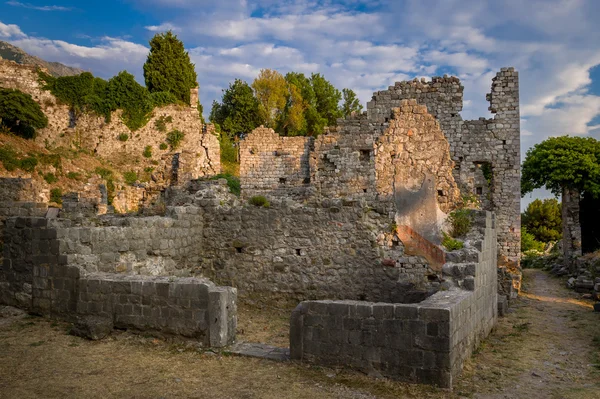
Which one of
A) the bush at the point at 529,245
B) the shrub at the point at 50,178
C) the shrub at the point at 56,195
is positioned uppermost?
the shrub at the point at 50,178

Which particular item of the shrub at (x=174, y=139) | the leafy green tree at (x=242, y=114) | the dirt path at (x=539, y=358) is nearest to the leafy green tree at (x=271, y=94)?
the leafy green tree at (x=242, y=114)

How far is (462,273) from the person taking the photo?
23.9ft

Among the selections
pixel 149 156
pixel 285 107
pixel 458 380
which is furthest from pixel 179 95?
pixel 458 380

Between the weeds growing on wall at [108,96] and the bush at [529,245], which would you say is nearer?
the weeds growing on wall at [108,96]

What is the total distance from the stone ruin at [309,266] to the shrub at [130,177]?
1817cm

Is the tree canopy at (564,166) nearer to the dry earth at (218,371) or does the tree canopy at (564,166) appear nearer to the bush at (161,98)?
the dry earth at (218,371)

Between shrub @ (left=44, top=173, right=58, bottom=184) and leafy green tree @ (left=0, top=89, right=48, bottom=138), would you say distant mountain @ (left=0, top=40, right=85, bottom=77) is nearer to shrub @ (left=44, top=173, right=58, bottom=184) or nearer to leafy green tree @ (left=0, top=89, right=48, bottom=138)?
leafy green tree @ (left=0, top=89, right=48, bottom=138)

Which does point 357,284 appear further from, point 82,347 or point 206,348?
point 82,347

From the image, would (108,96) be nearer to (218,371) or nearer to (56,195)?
(56,195)

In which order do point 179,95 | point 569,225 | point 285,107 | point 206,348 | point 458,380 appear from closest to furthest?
point 458,380 → point 206,348 → point 569,225 → point 179,95 → point 285,107

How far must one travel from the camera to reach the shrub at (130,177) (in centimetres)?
2931

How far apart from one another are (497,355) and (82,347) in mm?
6227

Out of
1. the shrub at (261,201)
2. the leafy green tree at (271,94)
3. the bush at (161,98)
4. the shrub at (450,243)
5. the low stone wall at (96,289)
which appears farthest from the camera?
the leafy green tree at (271,94)

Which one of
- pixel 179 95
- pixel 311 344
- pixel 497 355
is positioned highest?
pixel 179 95
